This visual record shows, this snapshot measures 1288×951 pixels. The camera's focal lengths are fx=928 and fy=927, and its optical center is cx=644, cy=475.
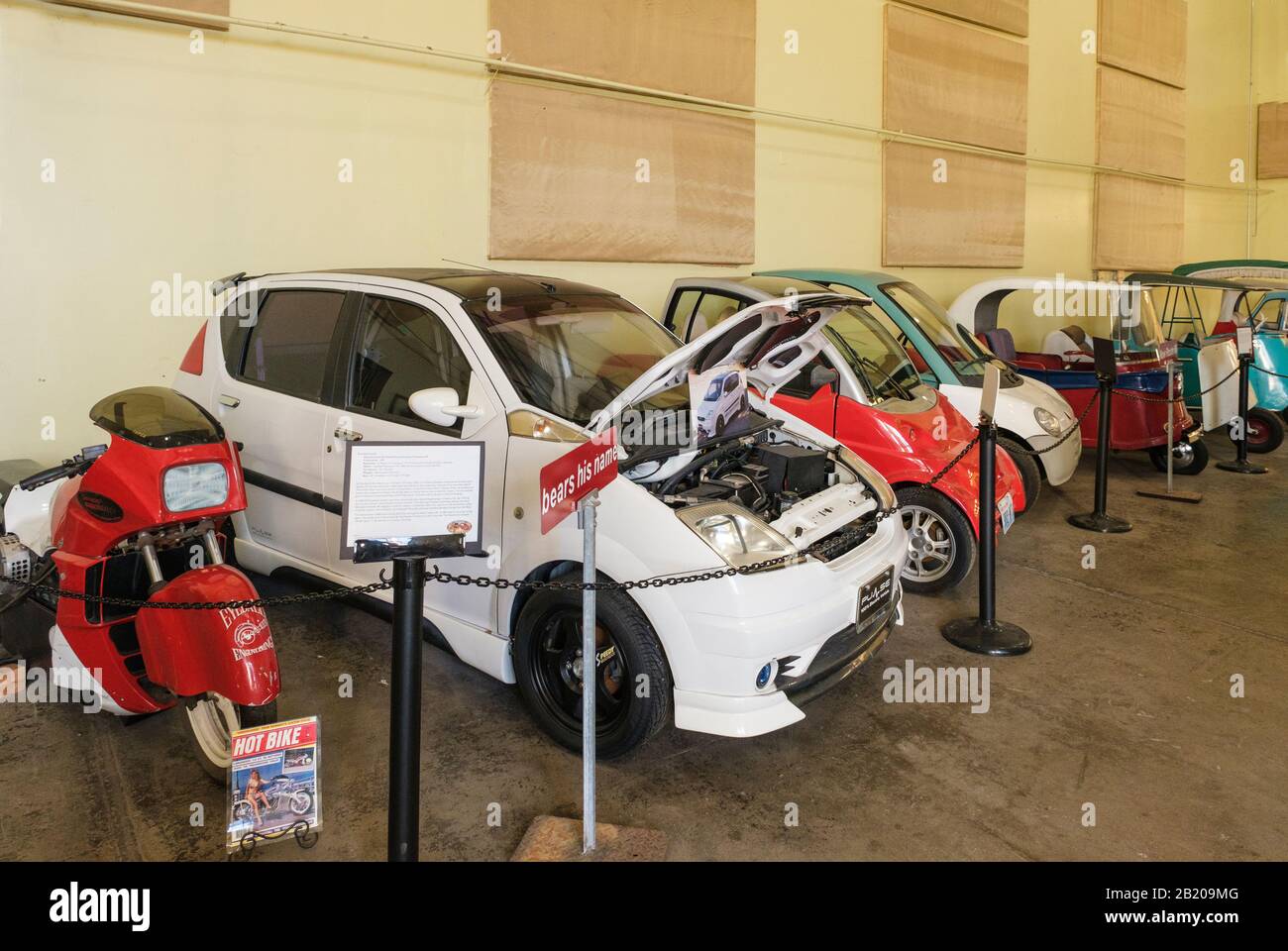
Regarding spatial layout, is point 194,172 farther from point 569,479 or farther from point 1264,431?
point 1264,431

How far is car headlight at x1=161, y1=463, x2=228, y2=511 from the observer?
8.36 feet

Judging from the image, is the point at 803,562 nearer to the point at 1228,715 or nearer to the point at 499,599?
the point at 499,599

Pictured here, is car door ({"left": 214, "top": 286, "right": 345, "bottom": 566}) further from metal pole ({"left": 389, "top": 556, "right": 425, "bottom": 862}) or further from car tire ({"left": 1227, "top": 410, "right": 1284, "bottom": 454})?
car tire ({"left": 1227, "top": 410, "right": 1284, "bottom": 454})

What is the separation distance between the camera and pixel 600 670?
9.49 ft

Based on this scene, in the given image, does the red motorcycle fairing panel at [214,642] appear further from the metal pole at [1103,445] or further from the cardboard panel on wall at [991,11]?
the cardboard panel on wall at [991,11]

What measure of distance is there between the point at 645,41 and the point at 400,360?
4.42 m

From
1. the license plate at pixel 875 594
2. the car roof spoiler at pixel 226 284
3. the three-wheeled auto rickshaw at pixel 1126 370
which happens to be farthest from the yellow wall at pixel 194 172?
the license plate at pixel 875 594

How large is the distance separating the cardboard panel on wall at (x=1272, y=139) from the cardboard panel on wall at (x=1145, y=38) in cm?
251

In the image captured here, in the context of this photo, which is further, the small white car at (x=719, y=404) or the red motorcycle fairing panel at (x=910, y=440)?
the red motorcycle fairing panel at (x=910, y=440)

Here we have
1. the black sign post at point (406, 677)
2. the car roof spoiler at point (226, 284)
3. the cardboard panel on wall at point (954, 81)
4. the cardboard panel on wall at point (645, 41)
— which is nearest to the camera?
the black sign post at point (406, 677)

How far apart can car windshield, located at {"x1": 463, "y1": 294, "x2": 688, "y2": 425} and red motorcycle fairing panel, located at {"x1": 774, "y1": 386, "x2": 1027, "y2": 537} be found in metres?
1.24

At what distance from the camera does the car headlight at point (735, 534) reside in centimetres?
266

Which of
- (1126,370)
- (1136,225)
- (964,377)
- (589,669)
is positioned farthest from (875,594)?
(1136,225)

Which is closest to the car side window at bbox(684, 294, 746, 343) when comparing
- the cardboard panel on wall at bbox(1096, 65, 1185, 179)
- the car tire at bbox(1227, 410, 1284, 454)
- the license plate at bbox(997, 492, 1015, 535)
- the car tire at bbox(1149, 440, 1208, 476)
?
the license plate at bbox(997, 492, 1015, 535)
